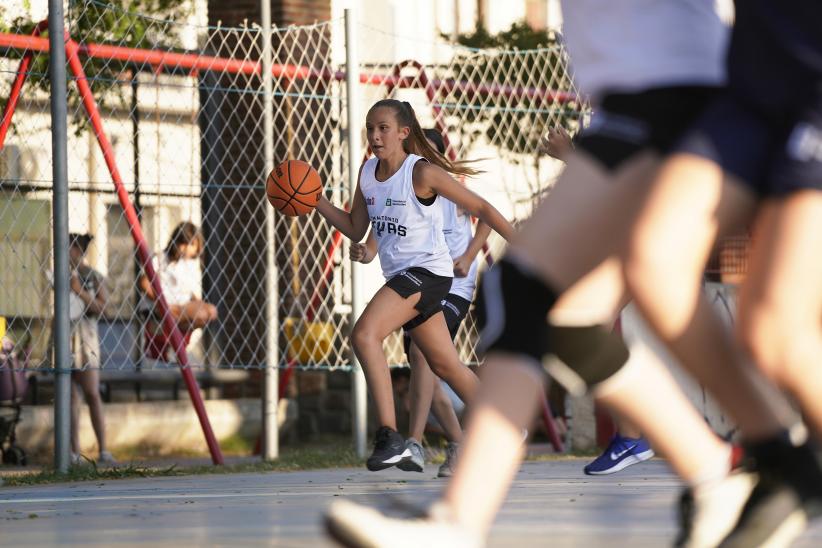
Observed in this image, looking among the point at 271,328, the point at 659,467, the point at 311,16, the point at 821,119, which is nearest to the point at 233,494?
→ the point at 659,467

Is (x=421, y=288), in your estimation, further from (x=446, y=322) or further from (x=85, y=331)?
(x=85, y=331)

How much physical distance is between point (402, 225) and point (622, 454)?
1514mm

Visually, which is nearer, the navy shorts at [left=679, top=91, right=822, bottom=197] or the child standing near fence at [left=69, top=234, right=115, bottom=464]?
the navy shorts at [left=679, top=91, right=822, bottom=197]

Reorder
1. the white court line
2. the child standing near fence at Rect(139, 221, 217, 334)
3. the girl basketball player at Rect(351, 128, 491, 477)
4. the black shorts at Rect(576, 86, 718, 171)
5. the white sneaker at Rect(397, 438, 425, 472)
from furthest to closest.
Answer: the child standing near fence at Rect(139, 221, 217, 334) < the girl basketball player at Rect(351, 128, 491, 477) < the white sneaker at Rect(397, 438, 425, 472) < the white court line < the black shorts at Rect(576, 86, 718, 171)

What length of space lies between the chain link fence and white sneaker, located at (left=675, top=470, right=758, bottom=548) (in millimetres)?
6531

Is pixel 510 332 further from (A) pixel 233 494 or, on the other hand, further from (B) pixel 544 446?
(B) pixel 544 446

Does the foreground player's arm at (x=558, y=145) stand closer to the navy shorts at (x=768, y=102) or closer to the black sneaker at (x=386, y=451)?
the black sneaker at (x=386, y=451)

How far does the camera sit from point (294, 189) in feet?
26.8

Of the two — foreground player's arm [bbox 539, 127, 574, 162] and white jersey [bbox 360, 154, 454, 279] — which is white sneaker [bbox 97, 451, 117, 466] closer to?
white jersey [bbox 360, 154, 454, 279]

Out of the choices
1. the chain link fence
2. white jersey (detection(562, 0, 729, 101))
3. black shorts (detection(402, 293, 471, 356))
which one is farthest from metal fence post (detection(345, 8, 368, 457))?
white jersey (detection(562, 0, 729, 101))

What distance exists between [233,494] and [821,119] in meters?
4.30

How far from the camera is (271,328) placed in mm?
10594

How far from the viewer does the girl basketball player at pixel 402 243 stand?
25.7 feet

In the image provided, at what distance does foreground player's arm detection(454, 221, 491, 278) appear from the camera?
30.6 ft
